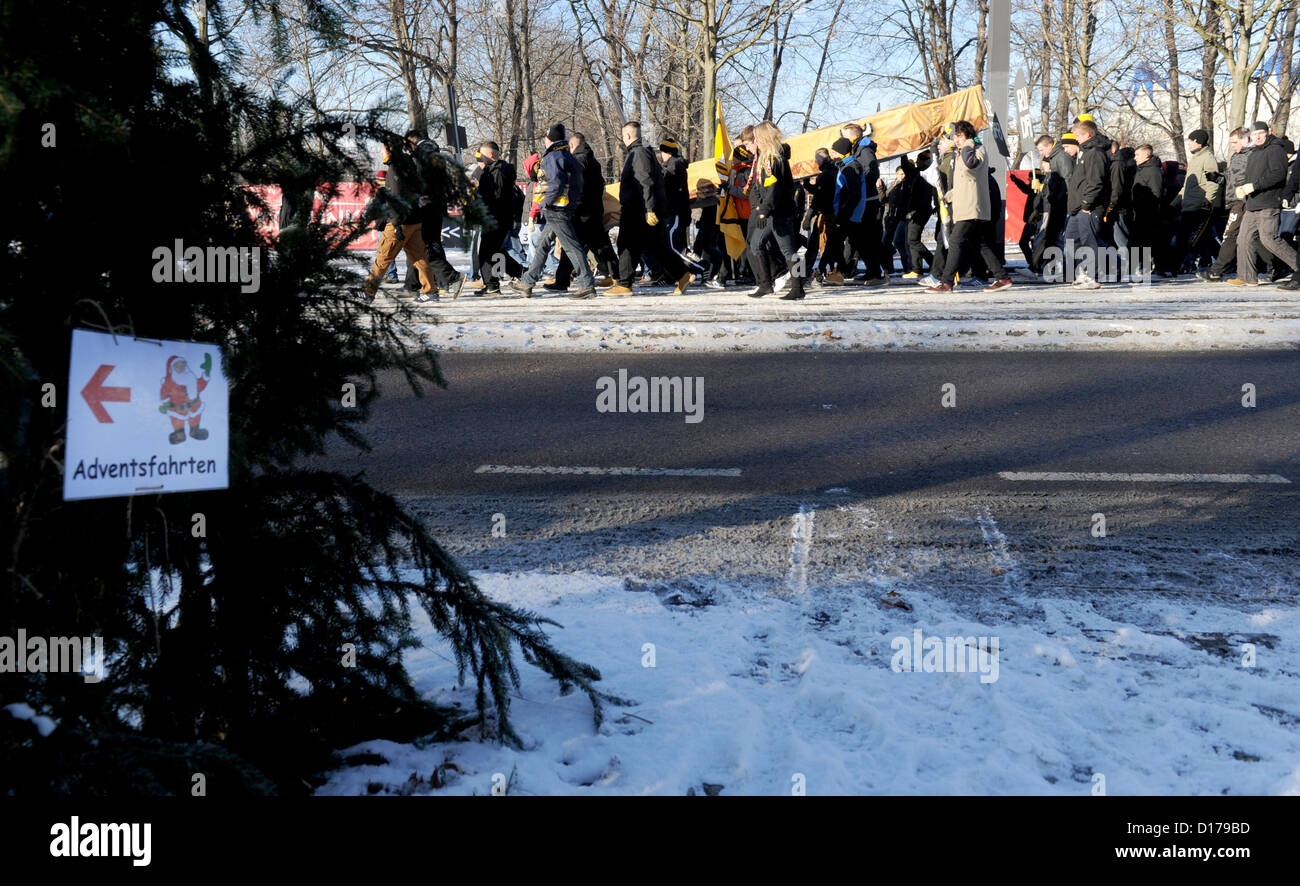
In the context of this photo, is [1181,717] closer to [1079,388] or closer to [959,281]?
[1079,388]

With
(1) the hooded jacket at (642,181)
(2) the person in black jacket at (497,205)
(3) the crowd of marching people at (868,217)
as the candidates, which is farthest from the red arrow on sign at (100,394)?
(1) the hooded jacket at (642,181)

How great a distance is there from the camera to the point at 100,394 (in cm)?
217

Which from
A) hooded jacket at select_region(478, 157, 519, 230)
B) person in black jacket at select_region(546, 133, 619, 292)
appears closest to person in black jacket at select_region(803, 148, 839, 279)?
person in black jacket at select_region(546, 133, 619, 292)

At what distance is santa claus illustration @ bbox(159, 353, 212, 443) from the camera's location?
2.29 m

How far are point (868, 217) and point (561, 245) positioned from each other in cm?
446

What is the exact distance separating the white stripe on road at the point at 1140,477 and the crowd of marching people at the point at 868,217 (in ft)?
25.3

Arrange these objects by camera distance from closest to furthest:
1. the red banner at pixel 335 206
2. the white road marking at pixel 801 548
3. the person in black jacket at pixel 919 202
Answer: the red banner at pixel 335 206 → the white road marking at pixel 801 548 → the person in black jacket at pixel 919 202

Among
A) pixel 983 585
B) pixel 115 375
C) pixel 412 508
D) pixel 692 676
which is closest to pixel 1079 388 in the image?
pixel 983 585

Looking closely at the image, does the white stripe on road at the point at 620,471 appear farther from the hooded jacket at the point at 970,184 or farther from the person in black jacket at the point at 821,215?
the person in black jacket at the point at 821,215

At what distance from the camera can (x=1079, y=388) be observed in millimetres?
8594

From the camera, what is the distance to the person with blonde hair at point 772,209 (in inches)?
522
